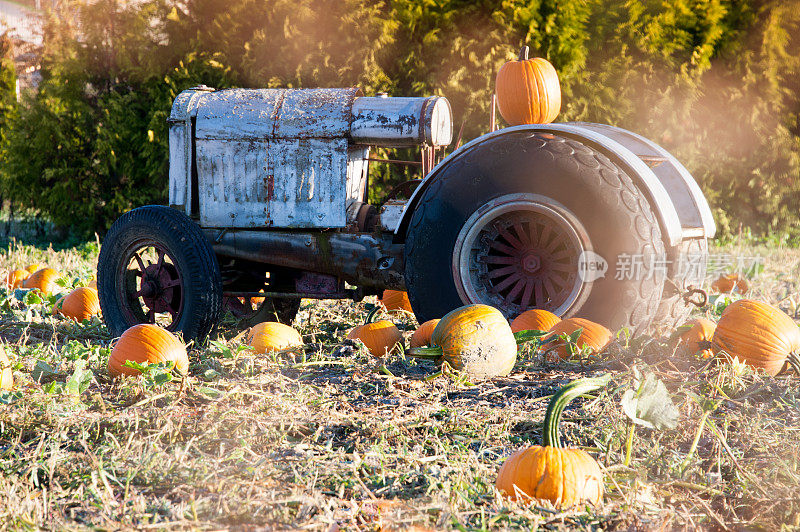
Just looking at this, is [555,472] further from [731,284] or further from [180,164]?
[731,284]

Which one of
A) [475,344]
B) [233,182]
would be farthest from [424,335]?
[233,182]

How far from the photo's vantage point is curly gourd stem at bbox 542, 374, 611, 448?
192cm

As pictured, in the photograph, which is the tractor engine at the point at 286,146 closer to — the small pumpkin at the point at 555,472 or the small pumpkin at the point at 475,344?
the small pumpkin at the point at 475,344

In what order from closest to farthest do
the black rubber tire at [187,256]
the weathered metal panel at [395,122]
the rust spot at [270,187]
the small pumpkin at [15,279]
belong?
the black rubber tire at [187,256]
the weathered metal panel at [395,122]
the rust spot at [270,187]
the small pumpkin at [15,279]

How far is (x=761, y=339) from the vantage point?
311 cm

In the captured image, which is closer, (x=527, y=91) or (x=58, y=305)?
(x=527, y=91)

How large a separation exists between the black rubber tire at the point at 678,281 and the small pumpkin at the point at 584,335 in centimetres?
45

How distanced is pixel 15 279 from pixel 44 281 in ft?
2.19

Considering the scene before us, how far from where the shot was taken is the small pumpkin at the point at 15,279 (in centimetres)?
589

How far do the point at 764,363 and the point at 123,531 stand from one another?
2656 millimetres

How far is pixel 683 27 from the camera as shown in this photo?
9.00 m

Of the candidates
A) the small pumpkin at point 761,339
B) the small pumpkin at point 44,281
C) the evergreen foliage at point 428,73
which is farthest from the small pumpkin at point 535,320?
the evergreen foliage at point 428,73

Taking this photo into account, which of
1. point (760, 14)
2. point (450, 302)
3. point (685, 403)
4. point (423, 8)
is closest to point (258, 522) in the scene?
point (685, 403)

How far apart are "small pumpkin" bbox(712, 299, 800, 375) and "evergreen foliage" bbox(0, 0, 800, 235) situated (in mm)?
4555
